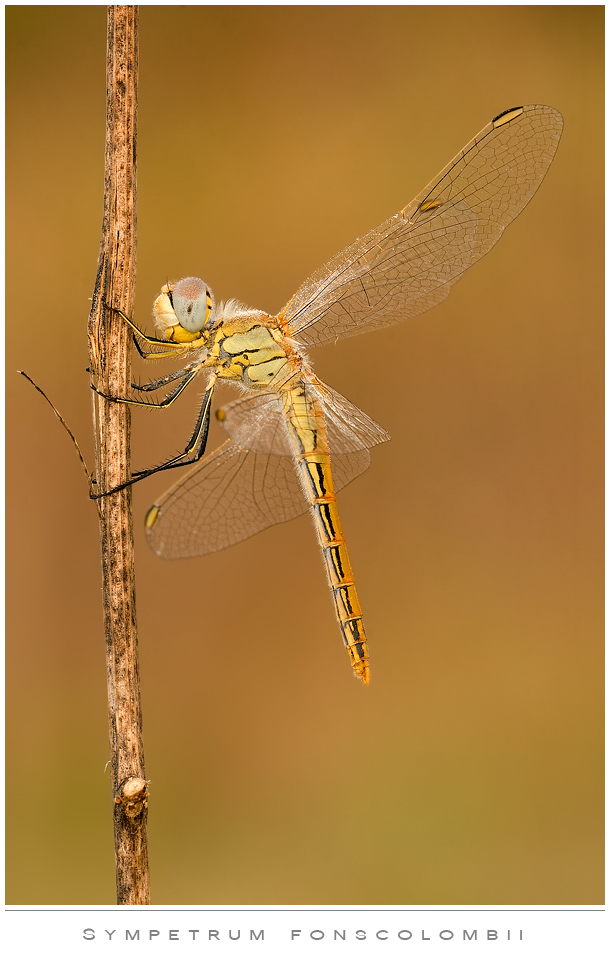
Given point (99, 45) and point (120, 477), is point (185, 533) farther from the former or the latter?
point (99, 45)

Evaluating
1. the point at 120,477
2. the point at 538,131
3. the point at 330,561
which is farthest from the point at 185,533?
the point at 538,131

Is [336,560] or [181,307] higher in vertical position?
[181,307]

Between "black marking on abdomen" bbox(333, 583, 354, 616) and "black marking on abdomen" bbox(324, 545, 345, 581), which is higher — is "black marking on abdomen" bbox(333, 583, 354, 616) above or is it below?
below

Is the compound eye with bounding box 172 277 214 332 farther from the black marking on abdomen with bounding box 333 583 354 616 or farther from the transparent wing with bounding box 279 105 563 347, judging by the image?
the black marking on abdomen with bounding box 333 583 354 616

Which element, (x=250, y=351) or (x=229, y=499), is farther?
(x=229, y=499)

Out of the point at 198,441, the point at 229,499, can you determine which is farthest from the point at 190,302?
the point at 229,499

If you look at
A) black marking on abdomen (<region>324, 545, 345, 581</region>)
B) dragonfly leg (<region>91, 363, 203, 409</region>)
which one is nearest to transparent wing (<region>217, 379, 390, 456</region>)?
dragonfly leg (<region>91, 363, 203, 409</region>)

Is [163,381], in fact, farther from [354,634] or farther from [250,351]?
[354,634]

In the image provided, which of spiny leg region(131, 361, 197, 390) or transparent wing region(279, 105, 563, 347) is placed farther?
transparent wing region(279, 105, 563, 347)
